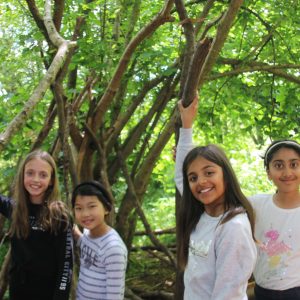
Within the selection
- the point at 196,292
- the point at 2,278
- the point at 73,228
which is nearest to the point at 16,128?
the point at 73,228

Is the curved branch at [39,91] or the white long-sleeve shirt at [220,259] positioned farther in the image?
the curved branch at [39,91]

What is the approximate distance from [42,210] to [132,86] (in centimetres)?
194

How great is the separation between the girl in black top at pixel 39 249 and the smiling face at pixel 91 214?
7cm

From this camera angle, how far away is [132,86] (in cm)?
418

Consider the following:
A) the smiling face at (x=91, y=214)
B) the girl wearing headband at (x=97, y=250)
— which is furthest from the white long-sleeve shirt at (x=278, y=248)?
the smiling face at (x=91, y=214)

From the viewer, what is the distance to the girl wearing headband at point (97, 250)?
2326mm

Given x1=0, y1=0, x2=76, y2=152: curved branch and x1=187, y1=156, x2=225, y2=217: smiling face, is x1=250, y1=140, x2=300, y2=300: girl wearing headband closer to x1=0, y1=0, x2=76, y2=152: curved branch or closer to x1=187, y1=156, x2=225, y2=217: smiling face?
x1=187, y1=156, x2=225, y2=217: smiling face

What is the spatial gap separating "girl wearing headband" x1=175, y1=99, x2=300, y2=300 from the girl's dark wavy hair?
29 cm

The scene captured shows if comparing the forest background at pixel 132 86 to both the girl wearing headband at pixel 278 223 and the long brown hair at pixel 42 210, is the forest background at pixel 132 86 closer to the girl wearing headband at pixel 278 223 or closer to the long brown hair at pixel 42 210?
the long brown hair at pixel 42 210

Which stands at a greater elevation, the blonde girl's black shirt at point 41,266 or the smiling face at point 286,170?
the smiling face at point 286,170

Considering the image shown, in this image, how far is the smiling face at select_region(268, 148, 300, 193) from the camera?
7.54 ft

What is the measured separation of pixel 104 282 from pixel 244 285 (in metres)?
0.86

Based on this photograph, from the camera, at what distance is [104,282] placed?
2.35 m

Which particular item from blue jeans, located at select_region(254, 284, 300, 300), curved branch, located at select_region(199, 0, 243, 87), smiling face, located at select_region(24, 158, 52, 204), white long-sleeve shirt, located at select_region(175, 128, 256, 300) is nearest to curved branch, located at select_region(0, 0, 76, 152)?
smiling face, located at select_region(24, 158, 52, 204)
